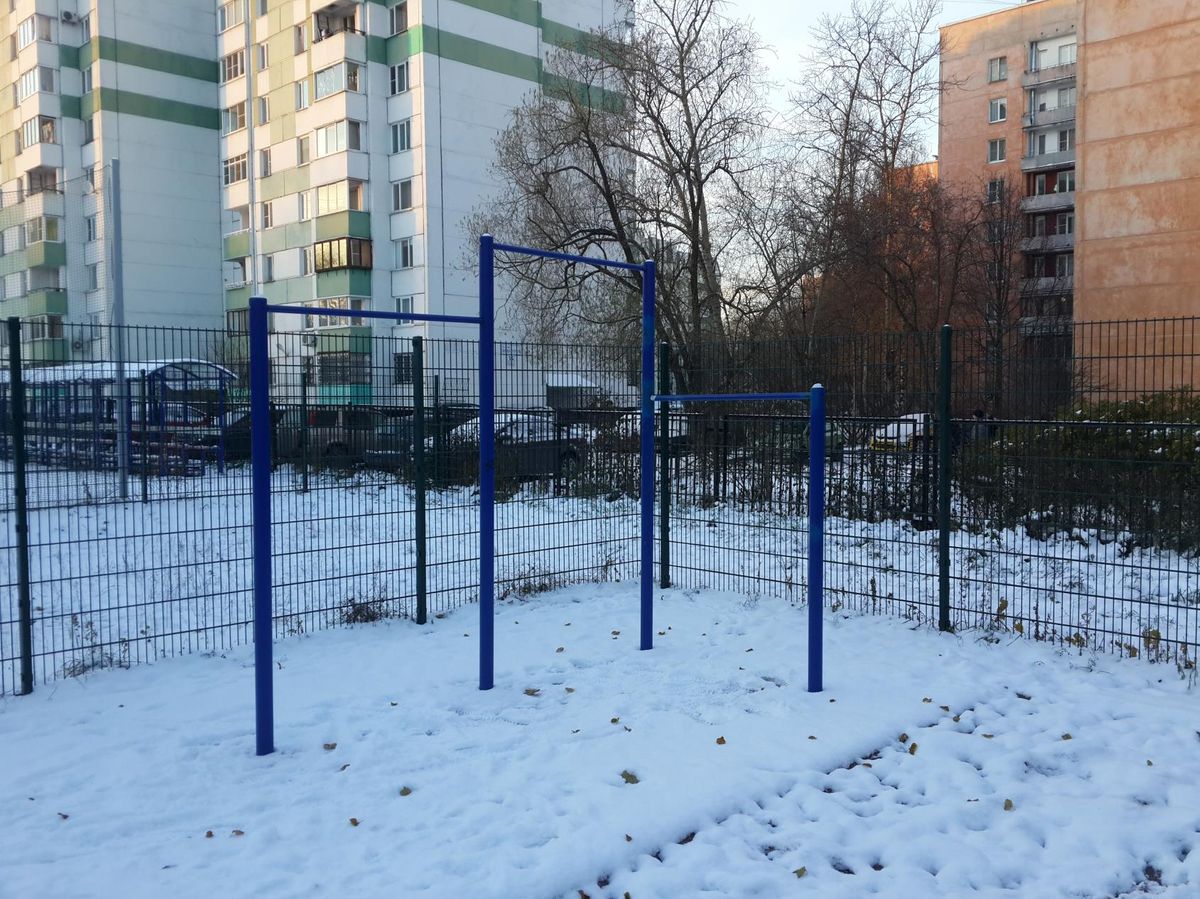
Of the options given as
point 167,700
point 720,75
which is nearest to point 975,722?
point 167,700

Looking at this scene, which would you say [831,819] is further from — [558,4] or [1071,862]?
[558,4]

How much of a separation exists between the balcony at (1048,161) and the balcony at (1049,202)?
150 cm

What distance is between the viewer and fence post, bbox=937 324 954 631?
21.9ft

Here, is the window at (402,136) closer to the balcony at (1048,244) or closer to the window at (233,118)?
the window at (233,118)

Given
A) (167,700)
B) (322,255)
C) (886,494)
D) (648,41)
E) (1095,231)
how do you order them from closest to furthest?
1. (167,700)
2. (886,494)
3. (648,41)
4. (1095,231)
5. (322,255)

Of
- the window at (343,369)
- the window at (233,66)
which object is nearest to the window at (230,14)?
the window at (233,66)

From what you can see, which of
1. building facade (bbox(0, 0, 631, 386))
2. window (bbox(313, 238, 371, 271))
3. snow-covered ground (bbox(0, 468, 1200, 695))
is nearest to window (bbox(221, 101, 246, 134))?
building facade (bbox(0, 0, 631, 386))

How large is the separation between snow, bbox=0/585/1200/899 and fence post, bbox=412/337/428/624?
636mm

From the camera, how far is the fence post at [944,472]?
21.9 feet

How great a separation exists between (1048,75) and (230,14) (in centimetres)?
4146

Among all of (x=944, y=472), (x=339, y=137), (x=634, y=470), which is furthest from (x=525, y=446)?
(x=339, y=137)

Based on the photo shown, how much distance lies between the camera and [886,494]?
7668mm

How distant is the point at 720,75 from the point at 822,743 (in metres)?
18.3

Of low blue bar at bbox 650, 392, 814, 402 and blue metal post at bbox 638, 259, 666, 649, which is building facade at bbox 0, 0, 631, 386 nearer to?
blue metal post at bbox 638, 259, 666, 649
